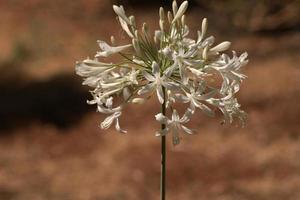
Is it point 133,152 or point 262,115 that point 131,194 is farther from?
point 262,115

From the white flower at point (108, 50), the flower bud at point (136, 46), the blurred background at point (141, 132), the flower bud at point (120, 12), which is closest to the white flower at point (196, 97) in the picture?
the flower bud at point (136, 46)

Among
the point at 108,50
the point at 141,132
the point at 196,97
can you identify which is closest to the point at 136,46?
the point at 108,50

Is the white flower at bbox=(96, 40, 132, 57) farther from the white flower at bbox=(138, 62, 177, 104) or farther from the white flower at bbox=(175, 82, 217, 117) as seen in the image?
the white flower at bbox=(175, 82, 217, 117)

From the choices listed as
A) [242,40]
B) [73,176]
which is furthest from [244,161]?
[242,40]

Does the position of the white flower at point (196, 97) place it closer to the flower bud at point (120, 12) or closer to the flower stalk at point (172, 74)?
the flower stalk at point (172, 74)

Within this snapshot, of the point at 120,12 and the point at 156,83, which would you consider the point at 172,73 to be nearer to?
the point at 156,83

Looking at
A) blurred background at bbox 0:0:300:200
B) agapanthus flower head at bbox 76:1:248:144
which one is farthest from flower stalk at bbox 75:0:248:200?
blurred background at bbox 0:0:300:200
